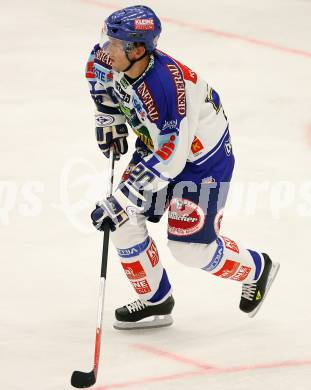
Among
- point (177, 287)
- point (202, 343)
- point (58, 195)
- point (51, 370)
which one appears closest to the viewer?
point (51, 370)

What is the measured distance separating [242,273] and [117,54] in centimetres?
125

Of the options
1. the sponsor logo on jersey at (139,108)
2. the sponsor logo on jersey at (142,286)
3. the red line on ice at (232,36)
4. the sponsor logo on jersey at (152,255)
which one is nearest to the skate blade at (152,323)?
the sponsor logo on jersey at (142,286)

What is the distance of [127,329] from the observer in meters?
5.37

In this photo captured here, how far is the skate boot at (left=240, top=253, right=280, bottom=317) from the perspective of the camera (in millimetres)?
5375

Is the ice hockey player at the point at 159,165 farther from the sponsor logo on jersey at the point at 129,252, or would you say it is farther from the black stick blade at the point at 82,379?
the black stick blade at the point at 82,379

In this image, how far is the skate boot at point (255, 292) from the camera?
538 centimetres

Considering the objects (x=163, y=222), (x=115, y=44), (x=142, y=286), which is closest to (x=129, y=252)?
(x=142, y=286)

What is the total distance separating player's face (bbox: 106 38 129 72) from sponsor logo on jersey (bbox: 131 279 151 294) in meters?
1.07

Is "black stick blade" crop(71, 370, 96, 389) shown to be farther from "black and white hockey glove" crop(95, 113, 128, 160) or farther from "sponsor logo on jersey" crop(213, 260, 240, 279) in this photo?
"black and white hockey glove" crop(95, 113, 128, 160)

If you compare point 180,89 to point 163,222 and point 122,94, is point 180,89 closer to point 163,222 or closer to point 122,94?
point 122,94

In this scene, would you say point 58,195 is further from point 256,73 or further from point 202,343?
point 256,73

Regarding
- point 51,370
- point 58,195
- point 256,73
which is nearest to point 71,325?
point 51,370

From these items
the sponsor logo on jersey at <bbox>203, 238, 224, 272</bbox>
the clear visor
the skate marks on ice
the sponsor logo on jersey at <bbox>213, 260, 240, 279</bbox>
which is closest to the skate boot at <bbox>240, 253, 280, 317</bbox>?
the sponsor logo on jersey at <bbox>213, 260, 240, 279</bbox>

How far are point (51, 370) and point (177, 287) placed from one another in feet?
3.71
